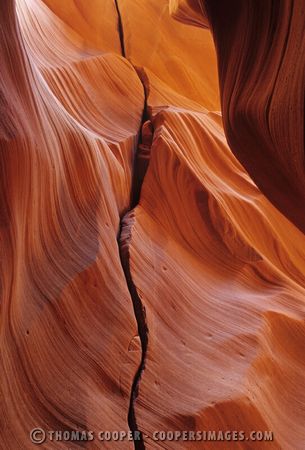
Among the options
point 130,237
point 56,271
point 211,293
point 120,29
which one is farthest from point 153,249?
point 120,29

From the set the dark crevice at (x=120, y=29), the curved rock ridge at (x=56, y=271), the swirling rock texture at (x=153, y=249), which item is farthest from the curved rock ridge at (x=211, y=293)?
the dark crevice at (x=120, y=29)

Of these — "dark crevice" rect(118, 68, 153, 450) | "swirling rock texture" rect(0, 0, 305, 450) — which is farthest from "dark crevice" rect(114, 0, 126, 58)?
"swirling rock texture" rect(0, 0, 305, 450)

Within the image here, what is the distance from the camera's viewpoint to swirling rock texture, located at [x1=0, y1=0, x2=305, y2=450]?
166 centimetres

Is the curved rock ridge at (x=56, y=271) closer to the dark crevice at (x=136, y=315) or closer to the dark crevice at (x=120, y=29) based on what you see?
the dark crevice at (x=136, y=315)

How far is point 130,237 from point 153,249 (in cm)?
14

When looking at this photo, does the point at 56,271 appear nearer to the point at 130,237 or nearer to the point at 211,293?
the point at 130,237

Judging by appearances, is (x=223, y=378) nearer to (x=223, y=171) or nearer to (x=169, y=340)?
(x=169, y=340)

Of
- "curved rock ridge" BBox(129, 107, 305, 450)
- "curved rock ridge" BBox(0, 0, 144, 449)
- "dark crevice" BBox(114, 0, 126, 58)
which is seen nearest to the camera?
"curved rock ridge" BBox(0, 0, 144, 449)

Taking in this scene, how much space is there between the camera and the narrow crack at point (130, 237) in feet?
5.65

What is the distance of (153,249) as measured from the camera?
2309 millimetres

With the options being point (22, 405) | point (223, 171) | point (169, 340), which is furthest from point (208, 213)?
point (22, 405)

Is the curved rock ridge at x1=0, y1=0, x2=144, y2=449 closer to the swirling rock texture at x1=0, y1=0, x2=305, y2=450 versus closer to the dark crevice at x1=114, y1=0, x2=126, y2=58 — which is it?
the swirling rock texture at x1=0, y1=0, x2=305, y2=450

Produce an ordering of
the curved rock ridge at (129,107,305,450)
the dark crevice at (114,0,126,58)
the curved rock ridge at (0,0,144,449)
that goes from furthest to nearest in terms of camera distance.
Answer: the dark crevice at (114,0,126,58) → the curved rock ridge at (129,107,305,450) → the curved rock ridge at (0,0,144,449)

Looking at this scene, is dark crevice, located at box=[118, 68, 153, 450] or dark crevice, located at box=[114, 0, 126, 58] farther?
dark crevice, located at box=[114, 0, 126, 58]
